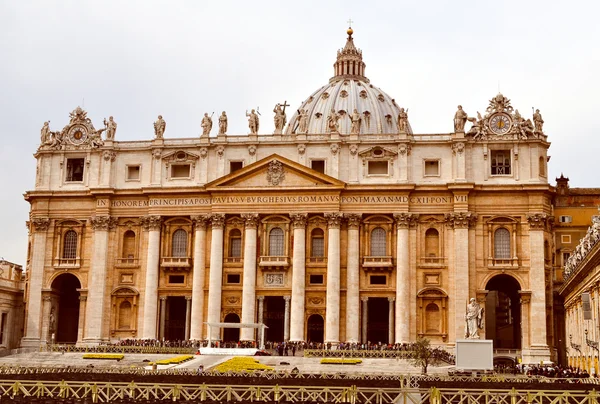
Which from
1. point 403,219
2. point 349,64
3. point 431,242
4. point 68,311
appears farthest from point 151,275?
point 349,64

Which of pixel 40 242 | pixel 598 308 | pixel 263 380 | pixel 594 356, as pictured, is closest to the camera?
pixel 263 380

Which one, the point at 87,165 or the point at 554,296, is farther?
the point at 87,165

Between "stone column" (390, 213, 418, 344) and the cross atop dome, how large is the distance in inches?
2354

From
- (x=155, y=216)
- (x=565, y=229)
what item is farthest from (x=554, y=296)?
(x=155, y=216)

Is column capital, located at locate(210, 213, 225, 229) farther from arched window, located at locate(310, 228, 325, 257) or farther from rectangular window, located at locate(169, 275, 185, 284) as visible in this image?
arched window, located at locate(310, 228, 325, 257)

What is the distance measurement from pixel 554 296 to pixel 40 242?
5172cm

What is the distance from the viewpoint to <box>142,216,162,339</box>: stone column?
285 feet

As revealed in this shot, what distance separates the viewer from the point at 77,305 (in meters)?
96.3

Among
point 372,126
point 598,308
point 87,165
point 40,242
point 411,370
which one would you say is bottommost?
point 411,370

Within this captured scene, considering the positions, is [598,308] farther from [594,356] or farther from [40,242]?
[40,242]

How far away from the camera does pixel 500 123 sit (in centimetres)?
8725

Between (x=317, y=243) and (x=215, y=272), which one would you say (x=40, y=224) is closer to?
(x=215, y=272)

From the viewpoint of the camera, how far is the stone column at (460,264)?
273 ft

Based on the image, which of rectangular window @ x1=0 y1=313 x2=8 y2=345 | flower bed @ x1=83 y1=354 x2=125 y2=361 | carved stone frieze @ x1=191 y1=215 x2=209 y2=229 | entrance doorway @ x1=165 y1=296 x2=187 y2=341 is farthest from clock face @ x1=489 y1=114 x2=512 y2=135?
rectangular window @ x1=0 y1=313 x2=8 y2=345
